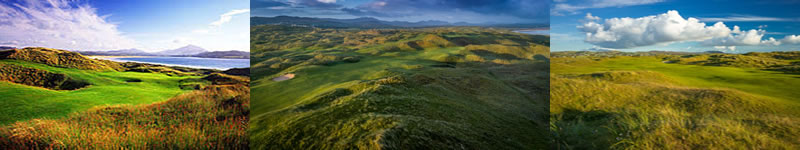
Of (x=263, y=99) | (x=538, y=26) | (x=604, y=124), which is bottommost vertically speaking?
(x=604, y=124)

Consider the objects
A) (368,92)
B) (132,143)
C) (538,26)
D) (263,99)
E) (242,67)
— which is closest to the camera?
(132,143)

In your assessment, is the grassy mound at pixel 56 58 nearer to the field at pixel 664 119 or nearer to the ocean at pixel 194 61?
the ocean at pixel 194 61

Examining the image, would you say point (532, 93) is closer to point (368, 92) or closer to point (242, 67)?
point (368, 92)

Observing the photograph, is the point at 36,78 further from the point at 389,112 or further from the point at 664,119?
the point at 664,119

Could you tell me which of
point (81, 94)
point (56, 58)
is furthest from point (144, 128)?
point (56, 58)

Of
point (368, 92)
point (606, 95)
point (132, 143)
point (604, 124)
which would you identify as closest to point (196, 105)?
point (132, 143)

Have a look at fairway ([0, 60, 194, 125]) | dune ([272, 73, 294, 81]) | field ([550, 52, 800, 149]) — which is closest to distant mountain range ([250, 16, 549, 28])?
dune ([272, 73, 294, 81])
